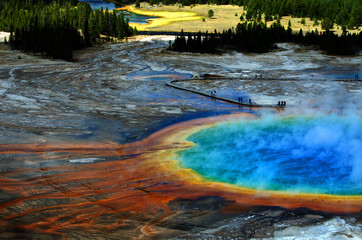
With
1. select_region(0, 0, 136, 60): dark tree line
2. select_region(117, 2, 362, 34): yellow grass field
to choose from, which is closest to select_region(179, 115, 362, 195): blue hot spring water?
select_region(0, 0, 136, 60): dark tree line

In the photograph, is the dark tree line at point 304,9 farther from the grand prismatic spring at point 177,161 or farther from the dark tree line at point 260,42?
the grand prismatic spring at point 177,161

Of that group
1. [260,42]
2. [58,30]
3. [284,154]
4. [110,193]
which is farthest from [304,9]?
[110,193]

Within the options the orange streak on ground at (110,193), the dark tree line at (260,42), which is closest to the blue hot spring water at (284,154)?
the orange streak on ground at (110,193)

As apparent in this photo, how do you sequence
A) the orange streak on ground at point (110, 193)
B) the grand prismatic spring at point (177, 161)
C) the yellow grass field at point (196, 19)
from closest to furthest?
1. the grand prismatic spring at point (177, 161)
2. the orange streak on ground at point (110, 193)
3. the yellow grass field at point (196, 19)

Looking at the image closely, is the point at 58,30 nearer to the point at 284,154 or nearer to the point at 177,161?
the point at 177,161

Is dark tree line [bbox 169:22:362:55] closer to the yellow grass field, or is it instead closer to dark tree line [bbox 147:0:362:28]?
the yellow grass field

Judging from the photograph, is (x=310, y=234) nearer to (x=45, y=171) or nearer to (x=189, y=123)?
(x=45, y=171)

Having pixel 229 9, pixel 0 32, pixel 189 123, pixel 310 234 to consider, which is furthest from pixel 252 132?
pixel 229 9
